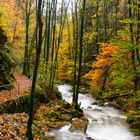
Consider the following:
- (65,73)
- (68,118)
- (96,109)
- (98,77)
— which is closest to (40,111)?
(68,118)

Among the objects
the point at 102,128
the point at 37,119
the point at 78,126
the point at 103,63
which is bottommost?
the point at 102,128

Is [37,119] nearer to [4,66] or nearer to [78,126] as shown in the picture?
[78,126]

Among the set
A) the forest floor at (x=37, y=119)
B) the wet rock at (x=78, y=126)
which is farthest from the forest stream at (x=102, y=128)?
the forest floor at (x=37, y=119)

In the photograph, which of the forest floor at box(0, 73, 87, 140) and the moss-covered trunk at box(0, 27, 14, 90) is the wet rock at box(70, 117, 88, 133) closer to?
the forest floor at box(0, 73, 87, 140)

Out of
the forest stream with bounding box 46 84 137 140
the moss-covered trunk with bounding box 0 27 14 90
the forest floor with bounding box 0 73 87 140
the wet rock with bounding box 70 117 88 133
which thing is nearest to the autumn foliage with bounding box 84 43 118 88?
the forest stream with bounding box 46 84 137 140

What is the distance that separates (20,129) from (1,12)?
33.7 feet

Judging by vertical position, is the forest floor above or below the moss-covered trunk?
below

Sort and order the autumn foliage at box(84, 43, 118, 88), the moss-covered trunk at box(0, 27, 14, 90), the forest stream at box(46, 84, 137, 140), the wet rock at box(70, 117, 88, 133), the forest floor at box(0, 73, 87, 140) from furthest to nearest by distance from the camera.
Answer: the autumn foliage at box(84, 43, 118, 88) < the moss-covered trunk at box(0, 27, 14, 90) < the wet rock at box(70, 117, 88, 133) < the forest stream at box(46, 84, 137, 140) < the forest floor at box(0, 73, 87, 140)

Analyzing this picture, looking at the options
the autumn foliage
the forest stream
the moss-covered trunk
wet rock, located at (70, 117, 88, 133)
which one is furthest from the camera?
the autumn foliage

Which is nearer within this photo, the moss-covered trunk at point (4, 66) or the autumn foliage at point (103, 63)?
the moss-covered trunk at point (4, 66)

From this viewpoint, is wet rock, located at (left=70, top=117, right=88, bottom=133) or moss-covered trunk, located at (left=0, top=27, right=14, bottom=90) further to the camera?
moss-covered trunk, located at (left=0, top=27, right=14, bottom=90)

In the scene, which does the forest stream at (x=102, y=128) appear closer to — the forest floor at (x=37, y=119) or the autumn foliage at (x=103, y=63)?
the forest floor at (x=37, y=119)

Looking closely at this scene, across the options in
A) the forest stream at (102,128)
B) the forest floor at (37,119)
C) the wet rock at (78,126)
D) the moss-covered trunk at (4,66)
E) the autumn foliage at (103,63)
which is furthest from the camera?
the autumn foliage at (103,63)

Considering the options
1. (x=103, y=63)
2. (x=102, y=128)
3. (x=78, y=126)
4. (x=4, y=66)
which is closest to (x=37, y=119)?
(x=78, y=126)
